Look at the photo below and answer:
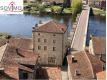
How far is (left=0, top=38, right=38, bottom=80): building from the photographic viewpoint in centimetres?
1613

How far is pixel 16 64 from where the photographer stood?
58.8ft

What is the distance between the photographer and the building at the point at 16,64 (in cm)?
1613

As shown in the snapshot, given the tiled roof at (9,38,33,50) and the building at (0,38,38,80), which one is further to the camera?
the tiled roof at (9,38,33,50)

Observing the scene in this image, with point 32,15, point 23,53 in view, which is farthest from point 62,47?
point 32,15

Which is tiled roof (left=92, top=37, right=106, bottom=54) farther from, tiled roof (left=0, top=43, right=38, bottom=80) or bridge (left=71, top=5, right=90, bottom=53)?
tiled roof (left=0, top=43, right=38, bottom=80)

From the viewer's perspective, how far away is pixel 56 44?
81.7 ft

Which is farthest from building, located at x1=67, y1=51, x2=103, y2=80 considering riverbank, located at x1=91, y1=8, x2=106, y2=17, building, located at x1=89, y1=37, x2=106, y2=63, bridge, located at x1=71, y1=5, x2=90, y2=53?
riverbank, located at x1=91, y1=8, x2=106, y2=17

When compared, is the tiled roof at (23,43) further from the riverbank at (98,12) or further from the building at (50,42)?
the riverbank at (98,12)

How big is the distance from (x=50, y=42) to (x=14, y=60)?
22.2 feet

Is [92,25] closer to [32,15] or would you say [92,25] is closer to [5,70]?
[32,15]

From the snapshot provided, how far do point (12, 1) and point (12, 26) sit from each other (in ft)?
124

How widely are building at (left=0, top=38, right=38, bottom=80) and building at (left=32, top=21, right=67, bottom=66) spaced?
429cm

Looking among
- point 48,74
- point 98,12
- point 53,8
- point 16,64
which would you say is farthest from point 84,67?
point 53,8

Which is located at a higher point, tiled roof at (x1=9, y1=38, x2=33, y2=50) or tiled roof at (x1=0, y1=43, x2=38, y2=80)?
tiled roof at (x1=0, y1=43, x2=38, y2=80)
